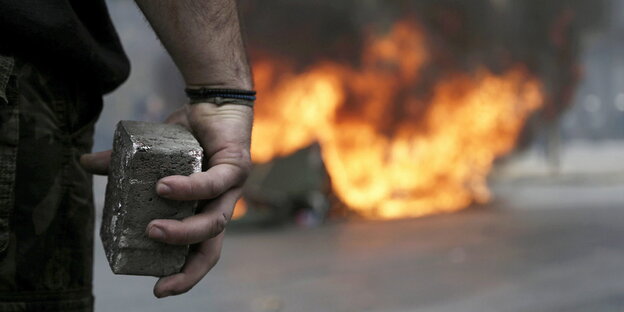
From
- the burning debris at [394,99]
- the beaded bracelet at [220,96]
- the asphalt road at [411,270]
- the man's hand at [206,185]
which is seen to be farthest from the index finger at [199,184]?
the burning debris at [394,99]

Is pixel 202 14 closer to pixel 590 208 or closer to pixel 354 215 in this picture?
pixel 354 215

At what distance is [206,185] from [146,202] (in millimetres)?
109

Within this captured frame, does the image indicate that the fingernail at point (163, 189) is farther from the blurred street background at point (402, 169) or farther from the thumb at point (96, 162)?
the blurred street background at point (402, 169)

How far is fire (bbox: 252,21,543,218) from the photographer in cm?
896

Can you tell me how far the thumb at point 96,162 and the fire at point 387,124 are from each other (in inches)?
273

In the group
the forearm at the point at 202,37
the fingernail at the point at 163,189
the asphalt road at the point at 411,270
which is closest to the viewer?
the fingernail at the point at 163,189

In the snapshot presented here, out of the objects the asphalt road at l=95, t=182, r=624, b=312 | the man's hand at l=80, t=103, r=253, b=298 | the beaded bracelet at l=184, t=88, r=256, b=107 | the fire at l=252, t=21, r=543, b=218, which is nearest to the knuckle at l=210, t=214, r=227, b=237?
the man's hand at l=80, t=103, r=253, b=298

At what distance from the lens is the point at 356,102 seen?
9289 mm

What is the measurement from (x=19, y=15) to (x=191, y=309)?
2.83m

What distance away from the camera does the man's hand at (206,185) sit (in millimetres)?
1006

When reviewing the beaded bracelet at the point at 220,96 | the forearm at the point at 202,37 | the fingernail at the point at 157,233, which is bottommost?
the fingernail at the point at 157,233

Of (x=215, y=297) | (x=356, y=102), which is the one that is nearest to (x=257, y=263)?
(x=215, y=297)

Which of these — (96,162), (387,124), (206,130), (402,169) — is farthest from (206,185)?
(402,169)

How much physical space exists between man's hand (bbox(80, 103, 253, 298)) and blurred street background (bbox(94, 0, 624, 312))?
268 centimetres
